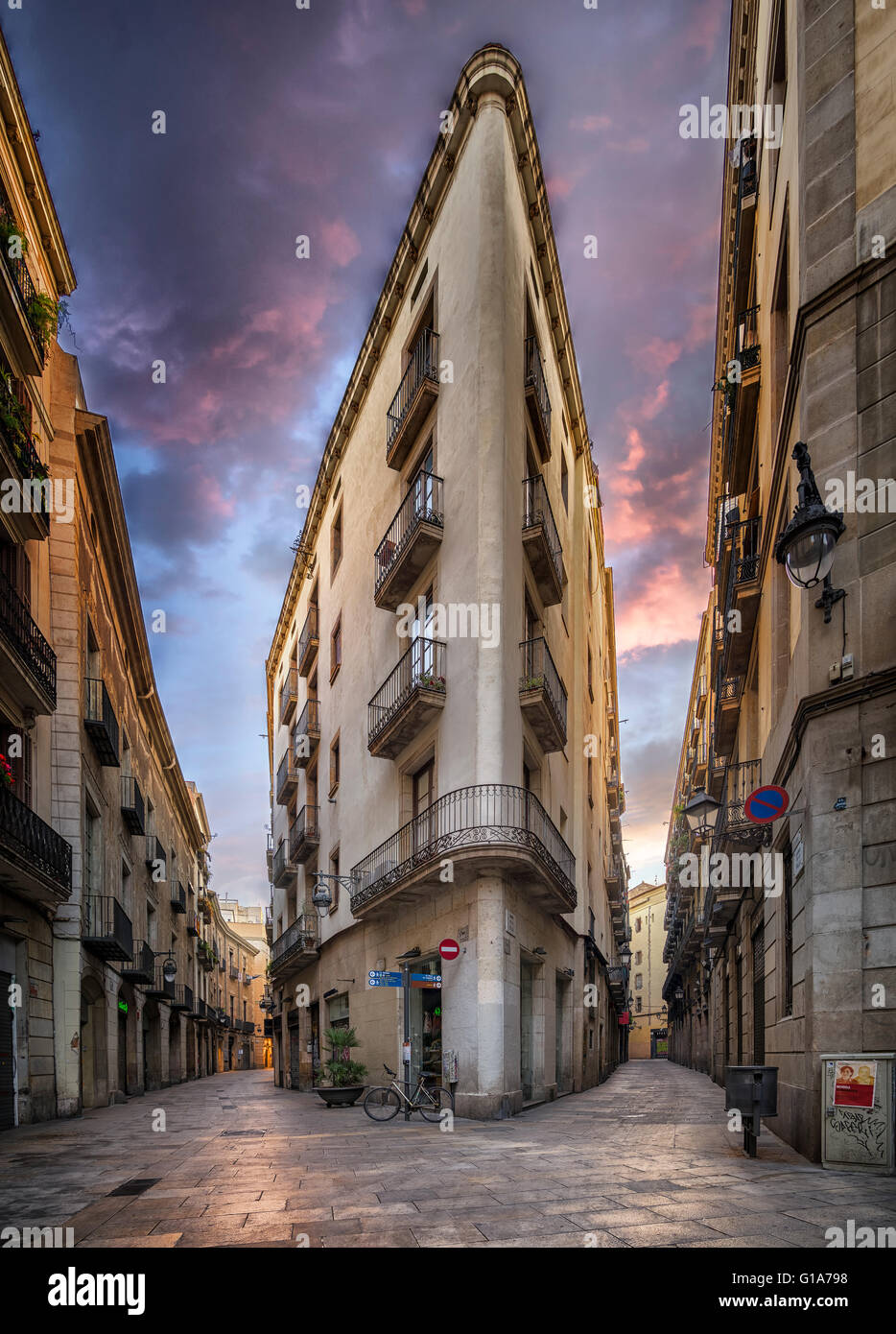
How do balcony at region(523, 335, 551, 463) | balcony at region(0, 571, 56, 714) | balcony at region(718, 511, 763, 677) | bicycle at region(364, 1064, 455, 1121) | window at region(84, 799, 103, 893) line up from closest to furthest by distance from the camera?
balcony at region(0, 571, 56, 714), bicycle at region(364, 1064, 455, 1121), balcony at region(718, 511, 763, 677), balcony at region(523, 335, 551, 463), window at region(84, 799, 103, 893)

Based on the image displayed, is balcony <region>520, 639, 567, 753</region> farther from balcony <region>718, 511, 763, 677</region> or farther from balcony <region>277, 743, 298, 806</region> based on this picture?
balcony <region>277, 743, 298, 806</region>

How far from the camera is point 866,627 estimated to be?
8.77 m

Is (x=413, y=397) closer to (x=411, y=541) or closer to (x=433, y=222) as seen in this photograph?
(x=411, y=541)

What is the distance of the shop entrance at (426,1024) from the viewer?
17.3 meters

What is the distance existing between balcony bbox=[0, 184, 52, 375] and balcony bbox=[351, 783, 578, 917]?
10.5 metres

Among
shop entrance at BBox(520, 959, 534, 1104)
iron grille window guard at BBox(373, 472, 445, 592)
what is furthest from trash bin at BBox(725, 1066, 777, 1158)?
iron grille window guard at BBox(373, 472, 445, 592)

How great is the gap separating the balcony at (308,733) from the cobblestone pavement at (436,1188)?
1779 cm

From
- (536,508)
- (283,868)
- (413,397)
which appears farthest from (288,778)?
(536,508)

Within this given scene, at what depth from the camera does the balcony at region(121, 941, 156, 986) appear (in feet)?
81.4

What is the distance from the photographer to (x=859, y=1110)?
7.85m

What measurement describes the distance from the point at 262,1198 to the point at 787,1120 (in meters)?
6.32

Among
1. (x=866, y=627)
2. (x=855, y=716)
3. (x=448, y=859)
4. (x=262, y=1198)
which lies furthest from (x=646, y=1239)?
(x=448, y=859)

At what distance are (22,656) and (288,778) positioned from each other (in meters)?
21.2

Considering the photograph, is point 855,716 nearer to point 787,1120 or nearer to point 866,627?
point 866,627
